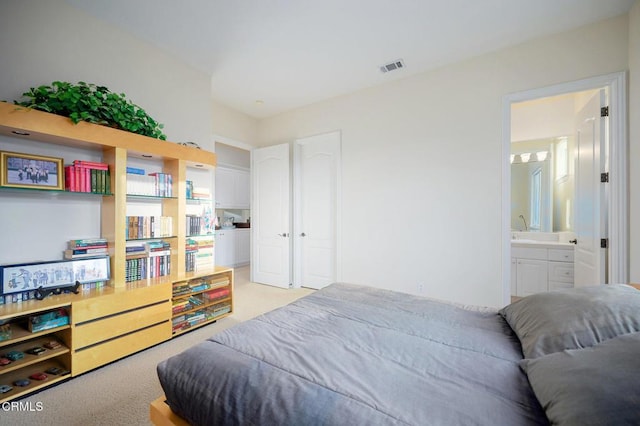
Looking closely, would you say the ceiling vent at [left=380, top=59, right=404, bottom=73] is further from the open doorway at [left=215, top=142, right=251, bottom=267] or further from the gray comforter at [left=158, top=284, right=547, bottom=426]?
the open doorway at [left=215, top=142, right=251, bottom=267]

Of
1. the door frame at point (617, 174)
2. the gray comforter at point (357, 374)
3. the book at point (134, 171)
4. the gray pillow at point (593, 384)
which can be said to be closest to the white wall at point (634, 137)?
the door frame at point (617, 174)

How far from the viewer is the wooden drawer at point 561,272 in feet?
10.8

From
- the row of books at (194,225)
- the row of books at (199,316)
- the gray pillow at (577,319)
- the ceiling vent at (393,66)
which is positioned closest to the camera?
the gray pillow at (577,319)

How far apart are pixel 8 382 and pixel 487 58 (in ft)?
15.9

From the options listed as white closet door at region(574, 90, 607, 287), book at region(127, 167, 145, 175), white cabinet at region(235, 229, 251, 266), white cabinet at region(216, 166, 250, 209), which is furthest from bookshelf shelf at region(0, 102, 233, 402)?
white closet door at region(574, 90, 607, 287)

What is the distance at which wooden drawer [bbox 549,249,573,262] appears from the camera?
331 cm

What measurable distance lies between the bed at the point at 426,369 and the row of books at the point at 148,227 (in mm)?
1700

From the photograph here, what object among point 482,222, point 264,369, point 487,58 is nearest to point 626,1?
point 487,58

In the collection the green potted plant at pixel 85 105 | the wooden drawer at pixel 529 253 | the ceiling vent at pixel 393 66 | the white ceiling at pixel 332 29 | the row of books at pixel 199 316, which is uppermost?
the white ceiling at pixel 332 29

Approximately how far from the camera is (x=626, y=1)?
2164mm

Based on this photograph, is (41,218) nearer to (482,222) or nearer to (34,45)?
(34,45)

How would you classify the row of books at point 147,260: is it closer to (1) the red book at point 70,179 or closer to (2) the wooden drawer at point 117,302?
(2) the wooden drawer at point 117,302

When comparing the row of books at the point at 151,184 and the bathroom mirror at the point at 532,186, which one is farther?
the bathroom mirror at the point at 532,186

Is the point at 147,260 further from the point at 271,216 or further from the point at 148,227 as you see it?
the point at 271,216
